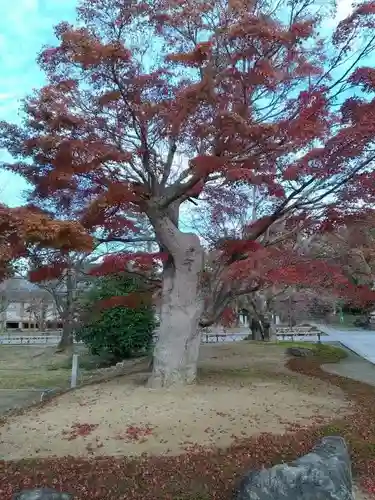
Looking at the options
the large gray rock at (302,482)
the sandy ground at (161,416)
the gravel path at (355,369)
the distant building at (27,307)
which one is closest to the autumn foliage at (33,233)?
the sandy ground at (161,416)

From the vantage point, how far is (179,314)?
8.99 metres

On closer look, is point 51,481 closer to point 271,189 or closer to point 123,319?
point 271,189

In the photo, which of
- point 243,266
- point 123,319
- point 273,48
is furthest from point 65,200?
point 123,319

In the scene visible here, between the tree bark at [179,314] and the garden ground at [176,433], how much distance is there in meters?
0.48

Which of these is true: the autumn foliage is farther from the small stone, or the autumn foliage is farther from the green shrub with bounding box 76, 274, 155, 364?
the small stone

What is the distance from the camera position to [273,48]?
8023 millimetres

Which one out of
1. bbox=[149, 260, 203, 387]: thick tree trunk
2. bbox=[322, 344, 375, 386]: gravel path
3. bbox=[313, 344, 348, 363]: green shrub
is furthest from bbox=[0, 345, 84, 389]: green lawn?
bbox=[313, 344, 348, 363]: green shrub

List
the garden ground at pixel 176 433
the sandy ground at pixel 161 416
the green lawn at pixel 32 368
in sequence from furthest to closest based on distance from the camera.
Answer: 1. the green lawn at pixel 32 368
2. the sandy ground at pixel 161 416
3. the garden ground at pixel 176 433

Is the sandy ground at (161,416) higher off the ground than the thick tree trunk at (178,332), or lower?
lower

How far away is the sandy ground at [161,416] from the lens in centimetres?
Answer: 585

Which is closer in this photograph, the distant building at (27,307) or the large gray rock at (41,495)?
the large gray rock at (41,495)

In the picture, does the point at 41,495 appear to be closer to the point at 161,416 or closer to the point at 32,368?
the point at 161,416

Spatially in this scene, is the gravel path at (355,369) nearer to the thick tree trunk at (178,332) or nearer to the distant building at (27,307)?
the thick tree trunk at (178,332)

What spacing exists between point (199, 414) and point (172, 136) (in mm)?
4811
